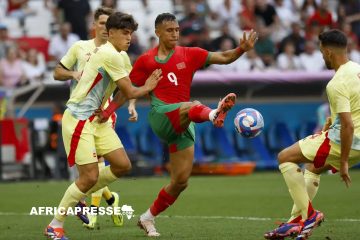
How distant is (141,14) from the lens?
1029 inches

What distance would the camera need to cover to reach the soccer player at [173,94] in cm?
1145

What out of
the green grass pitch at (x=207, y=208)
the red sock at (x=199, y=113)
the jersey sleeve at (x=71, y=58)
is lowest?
the green grass pitch at (x=207, y=208)

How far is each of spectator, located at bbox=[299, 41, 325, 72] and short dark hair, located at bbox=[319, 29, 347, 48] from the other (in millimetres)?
14588

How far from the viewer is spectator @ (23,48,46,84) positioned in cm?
2275

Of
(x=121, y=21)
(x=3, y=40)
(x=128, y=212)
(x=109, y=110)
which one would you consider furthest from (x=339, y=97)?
(x=3, y=40)

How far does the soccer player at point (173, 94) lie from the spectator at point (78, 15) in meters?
12.8

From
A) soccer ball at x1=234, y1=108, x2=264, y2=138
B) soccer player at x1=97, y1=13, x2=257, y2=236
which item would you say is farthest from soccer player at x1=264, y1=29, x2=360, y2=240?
soccer player at x1=97, y1=13, x2=257, y2=236

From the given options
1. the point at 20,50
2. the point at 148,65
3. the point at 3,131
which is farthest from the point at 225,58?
the point at 20,50

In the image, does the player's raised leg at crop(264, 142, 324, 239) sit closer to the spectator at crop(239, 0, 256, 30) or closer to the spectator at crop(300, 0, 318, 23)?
the spectator at crop(239, 0, 256, 30)

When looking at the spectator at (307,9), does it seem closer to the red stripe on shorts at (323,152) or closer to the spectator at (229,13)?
the spectator at (229,13)

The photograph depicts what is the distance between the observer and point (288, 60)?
24922 millimetres

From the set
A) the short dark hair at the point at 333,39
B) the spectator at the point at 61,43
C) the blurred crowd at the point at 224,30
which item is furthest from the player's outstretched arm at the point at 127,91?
the spectator at the point at 61,43

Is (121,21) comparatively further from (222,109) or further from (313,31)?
(313,31)

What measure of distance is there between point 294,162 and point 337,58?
46.7 inches
